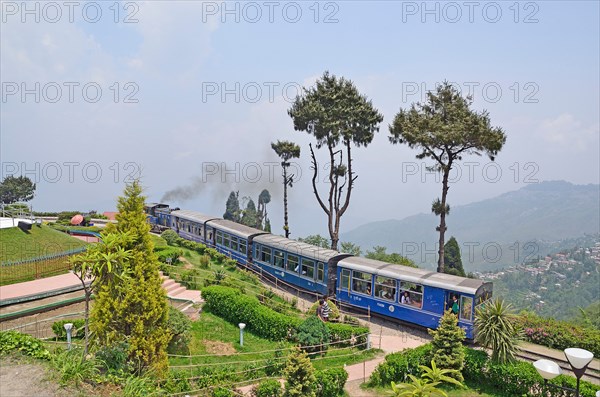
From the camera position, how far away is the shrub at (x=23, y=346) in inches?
405

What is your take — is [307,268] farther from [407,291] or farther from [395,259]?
[395,259]

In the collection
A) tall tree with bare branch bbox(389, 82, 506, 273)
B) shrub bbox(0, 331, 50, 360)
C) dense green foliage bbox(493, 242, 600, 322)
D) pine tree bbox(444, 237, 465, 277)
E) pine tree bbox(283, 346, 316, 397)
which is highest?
tall tree with bare branch bbox(389, 82, 506, 273)

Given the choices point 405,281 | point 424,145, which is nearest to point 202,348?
point 405,281

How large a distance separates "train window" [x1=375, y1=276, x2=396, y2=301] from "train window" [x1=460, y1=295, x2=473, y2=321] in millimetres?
3174

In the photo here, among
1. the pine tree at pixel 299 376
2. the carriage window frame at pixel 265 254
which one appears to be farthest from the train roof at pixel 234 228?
the pine tree at pixel 299 376

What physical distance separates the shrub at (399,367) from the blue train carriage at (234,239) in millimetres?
15306

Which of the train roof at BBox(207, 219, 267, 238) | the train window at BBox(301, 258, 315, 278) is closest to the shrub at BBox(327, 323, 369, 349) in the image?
the train window at BBox(301, 258, 315, 278)

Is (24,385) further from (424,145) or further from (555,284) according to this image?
(555,284)

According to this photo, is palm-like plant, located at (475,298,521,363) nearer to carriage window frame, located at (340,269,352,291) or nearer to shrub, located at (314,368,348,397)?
shrub, located at (314,368,348,397)

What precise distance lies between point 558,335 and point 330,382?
421 inches

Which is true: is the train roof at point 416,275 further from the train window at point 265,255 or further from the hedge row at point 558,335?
the train window at point 265,255

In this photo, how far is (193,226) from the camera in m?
35.6

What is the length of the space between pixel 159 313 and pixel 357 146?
22.5 m

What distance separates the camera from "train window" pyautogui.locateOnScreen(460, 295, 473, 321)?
17.1m
